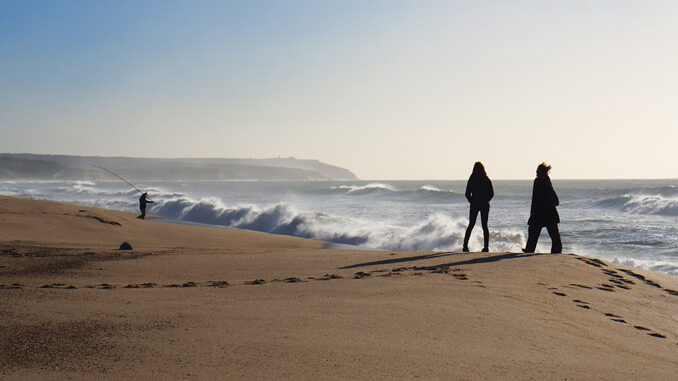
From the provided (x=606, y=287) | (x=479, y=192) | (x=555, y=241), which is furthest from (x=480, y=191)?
(x=606, y=287)

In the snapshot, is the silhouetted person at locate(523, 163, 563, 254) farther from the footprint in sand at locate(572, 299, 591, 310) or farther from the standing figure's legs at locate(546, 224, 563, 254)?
the footprint in sand at locate(572, 299, 591, 310)

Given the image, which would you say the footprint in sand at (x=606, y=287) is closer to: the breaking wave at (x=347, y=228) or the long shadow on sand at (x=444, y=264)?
the long shadow on sand at (x=444, y=264)

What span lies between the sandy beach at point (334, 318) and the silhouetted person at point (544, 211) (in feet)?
3.58

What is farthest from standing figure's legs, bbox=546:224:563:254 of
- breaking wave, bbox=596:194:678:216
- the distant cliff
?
the distant cliff

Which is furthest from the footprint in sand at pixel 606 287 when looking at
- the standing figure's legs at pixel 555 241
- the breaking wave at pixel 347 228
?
the breaking wave at pixel 347 228

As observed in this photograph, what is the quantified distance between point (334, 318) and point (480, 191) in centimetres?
626

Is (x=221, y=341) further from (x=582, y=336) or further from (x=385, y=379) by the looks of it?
(x=582, y=336)

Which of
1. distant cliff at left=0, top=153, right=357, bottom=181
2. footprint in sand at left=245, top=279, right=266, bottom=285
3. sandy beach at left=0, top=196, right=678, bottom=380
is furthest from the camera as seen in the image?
distant cliff at left=0, top=153, right=357, bottom=181

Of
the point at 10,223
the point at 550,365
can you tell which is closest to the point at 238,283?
the point at 550,365

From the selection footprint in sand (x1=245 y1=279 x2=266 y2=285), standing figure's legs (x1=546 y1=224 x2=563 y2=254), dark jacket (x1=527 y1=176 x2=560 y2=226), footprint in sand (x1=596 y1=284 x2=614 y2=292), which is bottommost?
footprint in sand (x1=245 y1=279 x2=266 y2=285)

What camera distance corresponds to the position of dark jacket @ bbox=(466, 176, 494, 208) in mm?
10172

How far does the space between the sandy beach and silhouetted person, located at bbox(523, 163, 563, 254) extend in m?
1.09

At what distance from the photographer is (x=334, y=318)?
14.9 feet

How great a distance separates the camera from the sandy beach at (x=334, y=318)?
3.42 m
